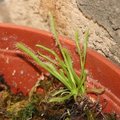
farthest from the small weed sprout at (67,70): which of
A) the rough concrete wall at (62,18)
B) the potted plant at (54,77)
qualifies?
the rough concrete wall at (62,18)

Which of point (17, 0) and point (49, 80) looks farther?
point (17, 0)

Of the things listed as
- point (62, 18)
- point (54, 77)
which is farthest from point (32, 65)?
point (62, 18)

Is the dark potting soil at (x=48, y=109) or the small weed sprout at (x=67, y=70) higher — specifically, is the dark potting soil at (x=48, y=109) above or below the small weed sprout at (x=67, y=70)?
below

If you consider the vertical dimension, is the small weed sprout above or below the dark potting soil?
above

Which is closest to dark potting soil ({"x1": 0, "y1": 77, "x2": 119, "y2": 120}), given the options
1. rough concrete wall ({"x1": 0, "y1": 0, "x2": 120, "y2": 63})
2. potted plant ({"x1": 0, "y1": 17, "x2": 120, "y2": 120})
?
potted plant ({"x1": 0, "y1": 17, "x2": 120, "y2": 120})

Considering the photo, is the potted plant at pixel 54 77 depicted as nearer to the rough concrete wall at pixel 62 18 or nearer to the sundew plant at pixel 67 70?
the sundew plant at pixel 67 70

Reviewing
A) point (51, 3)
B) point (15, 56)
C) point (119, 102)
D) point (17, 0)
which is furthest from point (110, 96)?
point (17, 0)

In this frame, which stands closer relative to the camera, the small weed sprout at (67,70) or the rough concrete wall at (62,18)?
the small weed sprout at (67,70)

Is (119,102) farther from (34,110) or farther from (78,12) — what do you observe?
(78,12)

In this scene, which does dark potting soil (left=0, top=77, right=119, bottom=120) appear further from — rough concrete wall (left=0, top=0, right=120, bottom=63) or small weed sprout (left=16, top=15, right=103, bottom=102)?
rough concrete wall (left=0, top=0, right=120, bottom=63)
